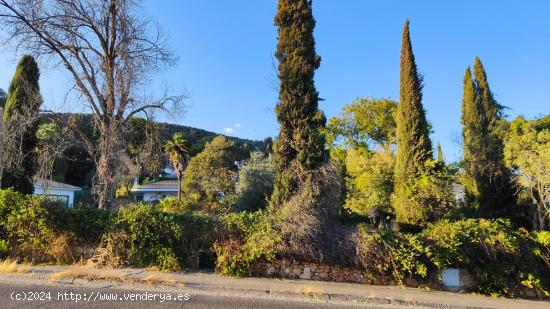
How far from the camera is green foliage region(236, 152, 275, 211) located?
2251 centimetres

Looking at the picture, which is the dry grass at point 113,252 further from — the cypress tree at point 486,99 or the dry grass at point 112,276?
the cypress tree at point 486,99

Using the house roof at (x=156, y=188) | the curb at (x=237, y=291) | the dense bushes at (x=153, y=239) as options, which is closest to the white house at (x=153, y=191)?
the house roof at (x=156, y=188)

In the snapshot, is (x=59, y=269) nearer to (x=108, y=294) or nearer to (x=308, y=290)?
(x=108, y=294)

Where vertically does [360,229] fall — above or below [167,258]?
above

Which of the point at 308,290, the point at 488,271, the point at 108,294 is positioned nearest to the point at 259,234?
the point at 308,290

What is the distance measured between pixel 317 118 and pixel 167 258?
5.41m

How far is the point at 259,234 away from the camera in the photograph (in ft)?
27.4

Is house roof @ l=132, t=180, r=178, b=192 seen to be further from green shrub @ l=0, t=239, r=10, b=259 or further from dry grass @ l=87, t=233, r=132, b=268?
dry grass @ l=87, t=233, r=132, b=268

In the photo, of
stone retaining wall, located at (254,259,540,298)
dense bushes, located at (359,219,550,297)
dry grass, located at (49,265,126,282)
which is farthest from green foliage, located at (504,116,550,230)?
dry grass, located at (49,265,126,282)

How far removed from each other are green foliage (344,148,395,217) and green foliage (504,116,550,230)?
21.2 feet

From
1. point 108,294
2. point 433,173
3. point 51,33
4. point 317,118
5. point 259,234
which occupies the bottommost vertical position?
point 108,294

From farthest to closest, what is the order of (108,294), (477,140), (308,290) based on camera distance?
(477,140) < (308,290) < (108,294)

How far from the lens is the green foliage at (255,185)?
22.5 metres

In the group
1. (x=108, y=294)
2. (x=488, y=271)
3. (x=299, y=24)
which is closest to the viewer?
(x=108, y=294)
